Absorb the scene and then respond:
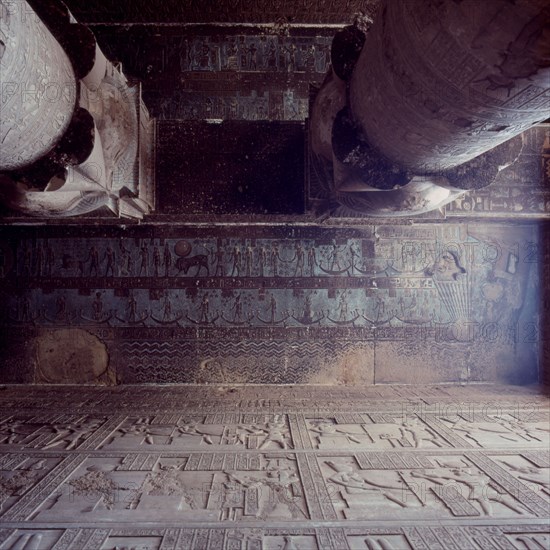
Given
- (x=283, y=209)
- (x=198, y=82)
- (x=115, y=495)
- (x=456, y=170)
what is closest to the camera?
(x=456, y=170)

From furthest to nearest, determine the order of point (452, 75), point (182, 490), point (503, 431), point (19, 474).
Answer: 1. point (503, 431)
2. point (19, 474)
3. point (182, 490)
4. point (452, 75)

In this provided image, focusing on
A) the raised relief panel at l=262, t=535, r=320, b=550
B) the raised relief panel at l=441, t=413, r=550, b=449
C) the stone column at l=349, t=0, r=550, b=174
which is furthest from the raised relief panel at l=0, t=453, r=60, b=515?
the raised relief panel at l=441, t=413, r=550, b=449

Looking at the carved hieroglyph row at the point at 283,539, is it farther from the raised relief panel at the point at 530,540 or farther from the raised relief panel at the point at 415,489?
the raised relief panel at the point at 415,489

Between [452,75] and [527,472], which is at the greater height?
[452,75]

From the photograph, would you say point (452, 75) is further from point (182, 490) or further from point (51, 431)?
point (51, 431)

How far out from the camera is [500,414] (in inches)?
171

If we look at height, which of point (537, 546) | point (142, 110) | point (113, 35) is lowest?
point (537, 546)

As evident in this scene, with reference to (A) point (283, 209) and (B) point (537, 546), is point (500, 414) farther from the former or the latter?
(A) point (283, 209)

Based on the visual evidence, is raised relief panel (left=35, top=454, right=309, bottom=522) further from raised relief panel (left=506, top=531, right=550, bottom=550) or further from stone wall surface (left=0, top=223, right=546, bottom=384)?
stone wall surface (left=0, top=223, right=546, bottom=384)

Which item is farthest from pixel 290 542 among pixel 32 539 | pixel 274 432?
pixel 32 539

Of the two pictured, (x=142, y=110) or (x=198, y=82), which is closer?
(x=142, y=110)

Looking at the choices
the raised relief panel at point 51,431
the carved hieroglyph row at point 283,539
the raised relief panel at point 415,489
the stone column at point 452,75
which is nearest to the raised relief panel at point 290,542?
the carved hieroglyph row at point 283,539

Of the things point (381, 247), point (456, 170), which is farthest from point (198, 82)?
point (456, 170)

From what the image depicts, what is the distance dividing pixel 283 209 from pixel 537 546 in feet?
9.41
